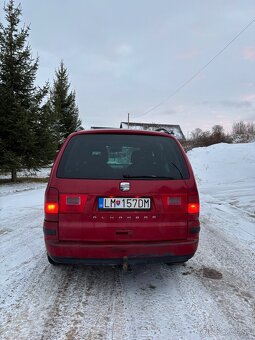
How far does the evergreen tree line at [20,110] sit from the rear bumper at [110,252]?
11339mm

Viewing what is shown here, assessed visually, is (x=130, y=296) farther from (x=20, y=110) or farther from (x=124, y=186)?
(x=20, y=110)

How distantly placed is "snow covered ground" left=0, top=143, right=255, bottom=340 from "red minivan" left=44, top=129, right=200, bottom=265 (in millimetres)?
417

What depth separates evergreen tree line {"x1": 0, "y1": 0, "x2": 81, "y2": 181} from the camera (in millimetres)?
13938

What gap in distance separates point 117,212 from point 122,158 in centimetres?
69

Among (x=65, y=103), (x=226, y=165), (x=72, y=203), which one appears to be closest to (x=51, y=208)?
(x=72, y=203)

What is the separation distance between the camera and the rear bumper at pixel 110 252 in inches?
125

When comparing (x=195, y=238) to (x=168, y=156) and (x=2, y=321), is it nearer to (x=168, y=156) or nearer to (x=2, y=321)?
(x=168, y=156)

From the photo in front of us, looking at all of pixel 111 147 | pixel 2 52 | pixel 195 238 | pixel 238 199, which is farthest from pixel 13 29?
pixel 195 238

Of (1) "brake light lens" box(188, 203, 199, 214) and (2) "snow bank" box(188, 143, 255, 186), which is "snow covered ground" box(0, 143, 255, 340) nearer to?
(1) "brake light lens" box(188, 203, 199, 214)

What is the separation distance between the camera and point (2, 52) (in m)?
15.0

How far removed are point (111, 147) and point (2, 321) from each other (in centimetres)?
205

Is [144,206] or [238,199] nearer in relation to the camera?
[144,206]

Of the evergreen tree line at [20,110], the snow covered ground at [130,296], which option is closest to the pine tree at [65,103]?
the evergreen tree line at [20,110]

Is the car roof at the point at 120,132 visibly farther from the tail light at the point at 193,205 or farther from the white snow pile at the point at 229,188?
the white snow pile at the point at 229,188
